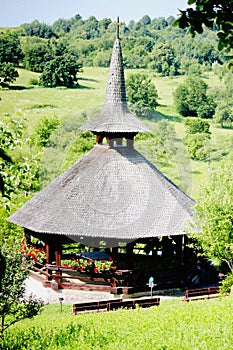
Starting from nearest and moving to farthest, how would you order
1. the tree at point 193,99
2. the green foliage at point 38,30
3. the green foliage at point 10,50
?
the green foliage at point 10,50 < the tree at point 193,99 < the green foliage at point 38,30

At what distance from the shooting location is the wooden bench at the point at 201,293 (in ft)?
55.7

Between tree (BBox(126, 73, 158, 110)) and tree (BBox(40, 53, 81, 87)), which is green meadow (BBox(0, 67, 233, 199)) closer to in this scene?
tree (BBox(40, 53, 81, 87))

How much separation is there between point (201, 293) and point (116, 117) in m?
6.33

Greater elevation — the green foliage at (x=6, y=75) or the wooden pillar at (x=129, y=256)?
the green foliage at (x=6, y=75)

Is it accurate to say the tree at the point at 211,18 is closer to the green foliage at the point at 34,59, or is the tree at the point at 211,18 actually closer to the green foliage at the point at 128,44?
the green foliage at the point at 34,59

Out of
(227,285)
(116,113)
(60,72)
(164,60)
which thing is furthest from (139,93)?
(227,285)

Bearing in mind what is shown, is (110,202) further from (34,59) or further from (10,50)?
(10,50)

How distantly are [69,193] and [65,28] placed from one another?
92.4m

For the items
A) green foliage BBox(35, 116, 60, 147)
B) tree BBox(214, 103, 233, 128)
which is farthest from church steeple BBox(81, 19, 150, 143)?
tree BBox(214, 103, 233, 128)

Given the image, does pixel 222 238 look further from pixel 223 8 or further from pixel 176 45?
pixel 176 45

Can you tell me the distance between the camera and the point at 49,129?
5447cm

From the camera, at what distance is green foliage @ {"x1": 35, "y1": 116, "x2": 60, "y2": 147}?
52287mm

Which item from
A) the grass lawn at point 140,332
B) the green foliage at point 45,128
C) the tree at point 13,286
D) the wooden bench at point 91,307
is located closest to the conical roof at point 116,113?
the wooden bench at point 91,307

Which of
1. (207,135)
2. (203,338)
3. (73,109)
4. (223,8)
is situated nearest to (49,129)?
(73,109)
